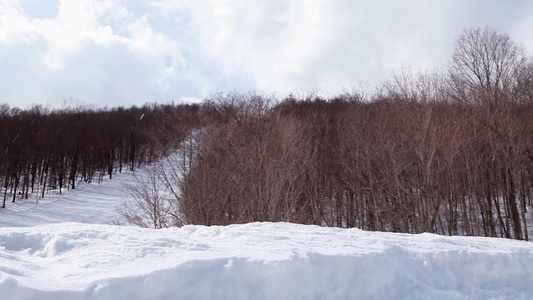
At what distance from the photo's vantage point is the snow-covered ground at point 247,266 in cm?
373

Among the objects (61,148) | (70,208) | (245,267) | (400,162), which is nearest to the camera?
(245,267)

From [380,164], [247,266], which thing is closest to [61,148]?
[380,164]

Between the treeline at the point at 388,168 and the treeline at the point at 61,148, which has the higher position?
the treeline at the point at 61,148

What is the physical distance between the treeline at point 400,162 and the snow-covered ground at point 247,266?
1138cm

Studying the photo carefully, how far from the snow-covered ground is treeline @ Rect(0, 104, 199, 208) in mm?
31332

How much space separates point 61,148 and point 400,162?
45.7m

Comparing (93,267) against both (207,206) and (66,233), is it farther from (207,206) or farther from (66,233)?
(207,206)

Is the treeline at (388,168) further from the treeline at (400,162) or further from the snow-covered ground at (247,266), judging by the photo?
the snow-covered ground at (247,266)

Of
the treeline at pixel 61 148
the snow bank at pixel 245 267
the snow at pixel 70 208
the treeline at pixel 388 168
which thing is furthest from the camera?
the treeline at pixel 61 148

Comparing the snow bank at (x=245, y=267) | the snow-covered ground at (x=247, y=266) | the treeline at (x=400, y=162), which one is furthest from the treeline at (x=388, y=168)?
the snow bank at (x=245, y=267)

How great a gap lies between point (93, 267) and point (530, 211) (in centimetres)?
2855

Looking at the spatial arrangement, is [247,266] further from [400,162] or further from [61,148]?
[61,148]

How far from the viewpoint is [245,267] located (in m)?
4.26

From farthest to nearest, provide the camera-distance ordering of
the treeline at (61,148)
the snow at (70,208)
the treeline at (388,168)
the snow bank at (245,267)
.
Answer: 1. the treeline at (61,148)
2. the snow at (70,208)
3. the treeline at (388,168)
4. the snow bank at (245,267)
